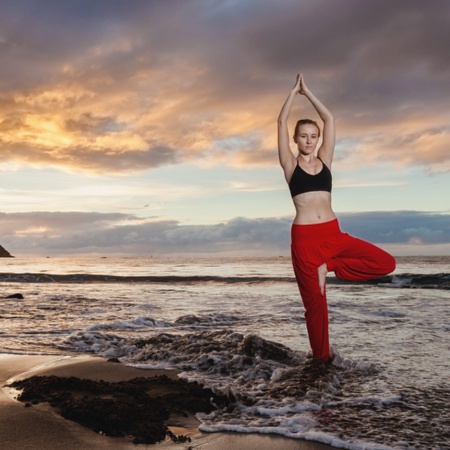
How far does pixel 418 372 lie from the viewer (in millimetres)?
6258

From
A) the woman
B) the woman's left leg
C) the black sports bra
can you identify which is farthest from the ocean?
the black sports bra

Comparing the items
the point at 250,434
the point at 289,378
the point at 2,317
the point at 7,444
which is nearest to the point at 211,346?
the point at 289,378

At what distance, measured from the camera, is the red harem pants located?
6270mm

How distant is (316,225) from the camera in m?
6.23

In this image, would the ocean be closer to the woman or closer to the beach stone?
the beach stone

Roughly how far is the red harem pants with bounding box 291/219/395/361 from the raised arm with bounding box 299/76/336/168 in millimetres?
857

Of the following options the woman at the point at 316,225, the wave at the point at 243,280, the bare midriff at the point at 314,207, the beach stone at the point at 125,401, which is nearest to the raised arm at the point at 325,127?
the woman at the point at 316,225

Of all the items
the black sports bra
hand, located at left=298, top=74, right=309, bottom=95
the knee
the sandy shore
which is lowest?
the sandy shore

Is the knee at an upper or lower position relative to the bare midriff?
lower

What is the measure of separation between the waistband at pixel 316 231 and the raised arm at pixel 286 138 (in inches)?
27.1

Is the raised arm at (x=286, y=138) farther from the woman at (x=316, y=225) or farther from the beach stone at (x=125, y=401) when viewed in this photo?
the beach stone at (x=125, y=401)

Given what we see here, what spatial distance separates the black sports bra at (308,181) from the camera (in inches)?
245

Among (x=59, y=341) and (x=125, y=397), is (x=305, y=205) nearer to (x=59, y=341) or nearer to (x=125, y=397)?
(x=125, y=397)

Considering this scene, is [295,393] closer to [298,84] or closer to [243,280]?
[298,84]
